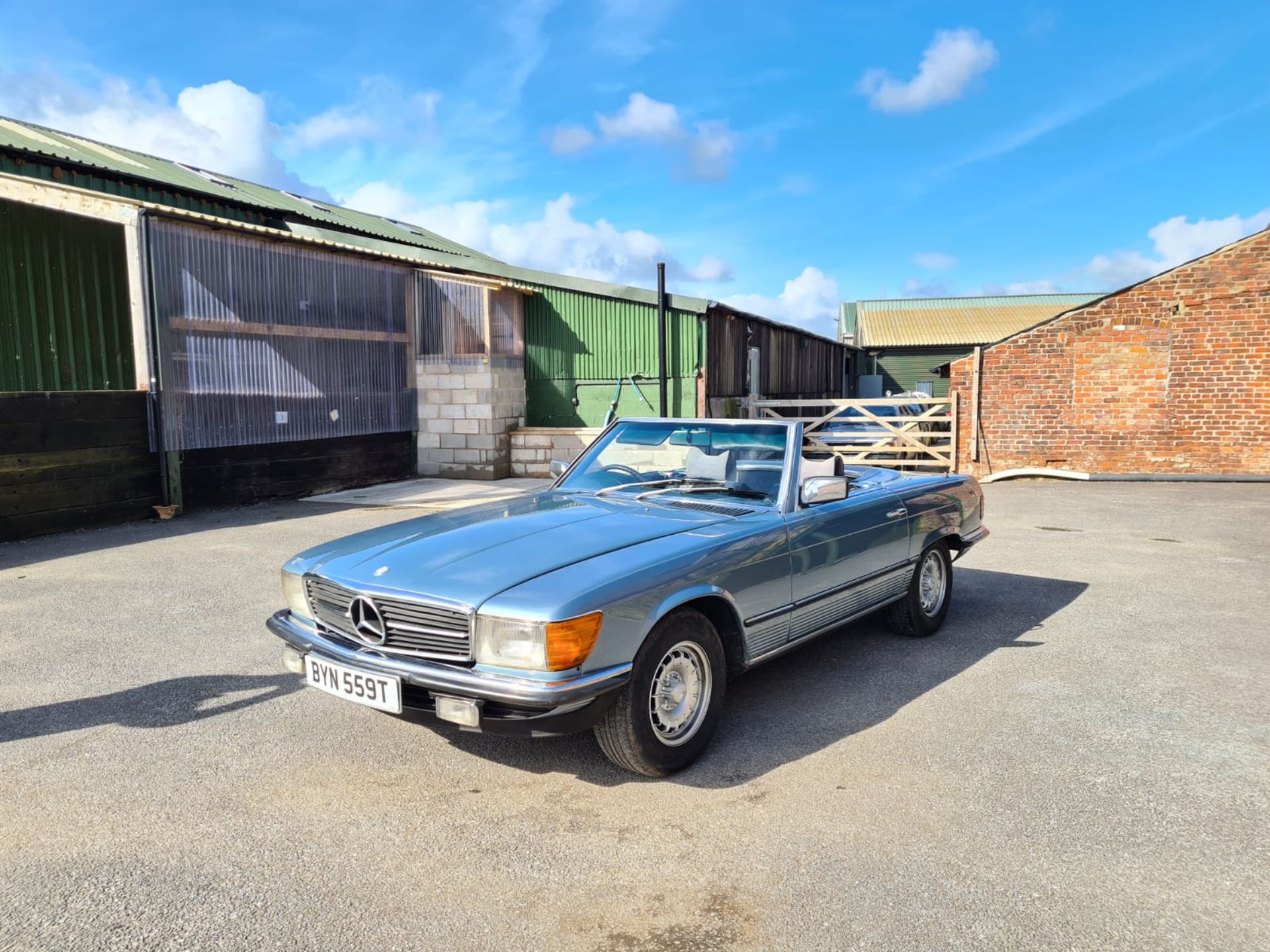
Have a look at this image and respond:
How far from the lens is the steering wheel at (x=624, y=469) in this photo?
15.2 ft

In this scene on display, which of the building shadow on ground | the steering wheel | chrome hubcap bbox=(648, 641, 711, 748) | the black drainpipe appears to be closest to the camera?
chrome hubcap bbox=(648, 641, 711, 748)

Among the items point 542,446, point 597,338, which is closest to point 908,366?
point 597,338

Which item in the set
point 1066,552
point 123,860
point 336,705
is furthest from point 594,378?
point 123,860

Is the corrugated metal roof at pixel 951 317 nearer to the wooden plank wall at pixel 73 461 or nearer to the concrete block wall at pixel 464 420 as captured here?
the concrete block wall at pixel 464 420

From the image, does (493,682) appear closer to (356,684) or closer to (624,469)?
(356,684)

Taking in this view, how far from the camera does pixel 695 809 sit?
3.11 m

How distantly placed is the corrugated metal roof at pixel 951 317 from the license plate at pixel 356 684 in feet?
114

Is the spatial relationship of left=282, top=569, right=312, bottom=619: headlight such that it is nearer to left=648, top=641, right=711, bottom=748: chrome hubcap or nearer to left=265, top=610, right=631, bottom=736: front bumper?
left=265, top=610, right=631, bottom=736: front bumper

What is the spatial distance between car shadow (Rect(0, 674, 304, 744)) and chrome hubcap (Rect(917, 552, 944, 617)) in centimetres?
380

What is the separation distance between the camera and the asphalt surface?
243cm

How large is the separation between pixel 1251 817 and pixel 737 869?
75.8 inches

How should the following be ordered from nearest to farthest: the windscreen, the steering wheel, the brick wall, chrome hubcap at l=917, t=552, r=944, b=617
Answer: the windscreen < the steering wheel < chrome hubcap at l=917, t=552, r=944, b=617 < the brick wall

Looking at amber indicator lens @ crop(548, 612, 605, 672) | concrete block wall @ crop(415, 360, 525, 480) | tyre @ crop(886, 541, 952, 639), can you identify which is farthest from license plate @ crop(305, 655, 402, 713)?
concrete block wall @ crop(415, 360, 525, 480)

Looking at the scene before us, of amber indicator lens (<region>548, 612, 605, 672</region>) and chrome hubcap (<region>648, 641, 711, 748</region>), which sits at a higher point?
amber indicator lens (<region>548, 612, 605, 672</region>)
